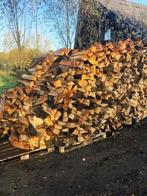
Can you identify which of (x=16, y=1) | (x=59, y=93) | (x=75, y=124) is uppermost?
(x=16, y=1)

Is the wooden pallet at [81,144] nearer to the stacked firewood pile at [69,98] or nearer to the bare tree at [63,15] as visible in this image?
the stacked firewood pile at [69,98]

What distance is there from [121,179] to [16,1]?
38.8ft

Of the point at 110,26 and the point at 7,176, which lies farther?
the point at 110,26

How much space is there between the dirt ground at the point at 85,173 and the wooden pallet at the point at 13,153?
9 centimetres

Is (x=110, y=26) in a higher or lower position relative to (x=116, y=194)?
higher

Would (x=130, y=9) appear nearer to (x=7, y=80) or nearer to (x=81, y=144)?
(x=7, y=80)

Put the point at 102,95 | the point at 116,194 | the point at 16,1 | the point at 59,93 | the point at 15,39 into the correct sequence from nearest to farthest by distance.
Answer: the point at 116,194 → the point at 59,93 → the point at 102,95 → the point at 16,1 → the point at 15,39

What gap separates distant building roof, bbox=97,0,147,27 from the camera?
18.1 meters

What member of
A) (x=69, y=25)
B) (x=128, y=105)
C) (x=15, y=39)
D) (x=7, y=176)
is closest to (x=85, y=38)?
(x=69, y=25)

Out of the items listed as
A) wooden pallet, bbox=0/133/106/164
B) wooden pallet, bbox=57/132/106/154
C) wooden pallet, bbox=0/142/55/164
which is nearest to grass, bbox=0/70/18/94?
wooden pallet, bbox=57/132/106/154

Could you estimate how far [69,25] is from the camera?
15.7 meters

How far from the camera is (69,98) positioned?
235 inches

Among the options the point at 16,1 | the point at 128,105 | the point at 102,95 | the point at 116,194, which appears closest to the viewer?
the point at 116,194

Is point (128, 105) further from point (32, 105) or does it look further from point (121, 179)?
point (121, 179)
